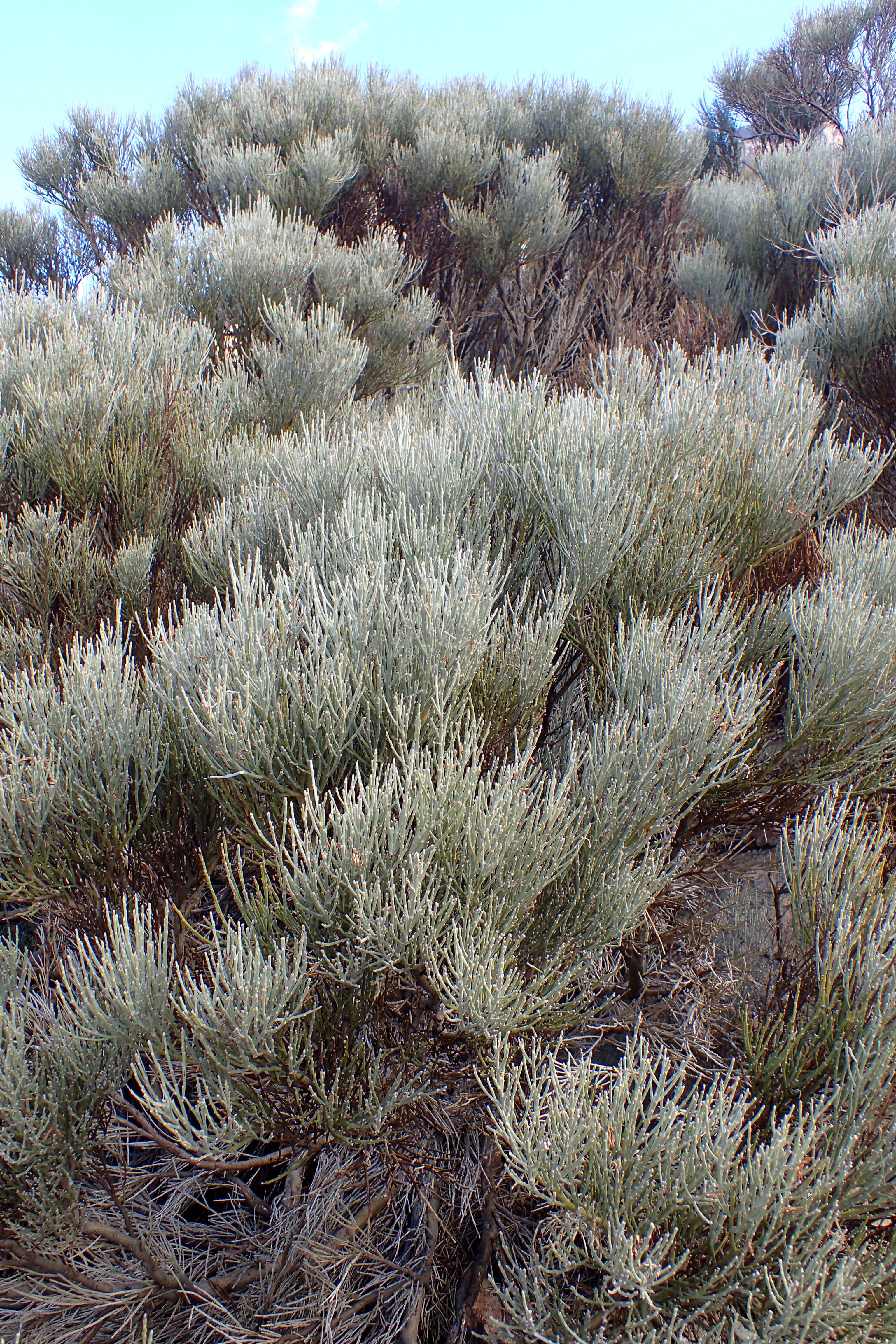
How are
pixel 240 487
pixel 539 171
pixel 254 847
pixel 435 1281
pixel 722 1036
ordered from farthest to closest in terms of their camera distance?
pixel 539 171, pixel 240 487, pixel 722 1036, pixel 435 1281, pixel 254 847

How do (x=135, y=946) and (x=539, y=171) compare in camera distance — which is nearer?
(x=135, y=946)

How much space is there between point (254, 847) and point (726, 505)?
1.87 metres

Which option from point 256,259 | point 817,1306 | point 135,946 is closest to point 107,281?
point 256,259

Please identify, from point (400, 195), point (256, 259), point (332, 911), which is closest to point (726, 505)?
point (332, 911)

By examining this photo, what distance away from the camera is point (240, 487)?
134 inches

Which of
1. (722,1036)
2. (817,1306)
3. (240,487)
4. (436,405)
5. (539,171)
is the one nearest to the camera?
(817,1306)

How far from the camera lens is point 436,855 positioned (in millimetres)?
1576

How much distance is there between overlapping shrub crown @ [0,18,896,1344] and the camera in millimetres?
1404

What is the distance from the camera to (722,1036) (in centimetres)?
238

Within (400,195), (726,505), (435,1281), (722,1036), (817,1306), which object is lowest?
(435,1281)

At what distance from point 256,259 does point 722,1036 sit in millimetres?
5527

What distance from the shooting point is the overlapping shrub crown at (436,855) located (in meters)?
1.40

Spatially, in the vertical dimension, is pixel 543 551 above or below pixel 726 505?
below

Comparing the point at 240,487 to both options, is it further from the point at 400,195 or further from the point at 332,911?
the point at 400,195
